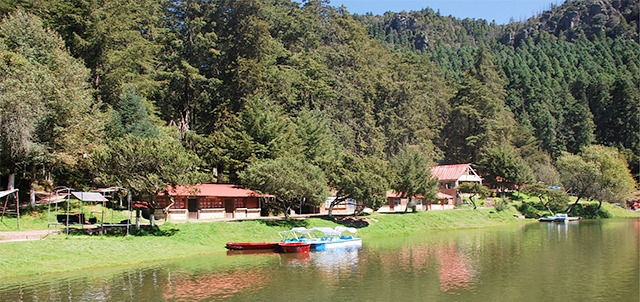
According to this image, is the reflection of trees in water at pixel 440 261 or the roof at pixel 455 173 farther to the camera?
the roof at pixel 455 173

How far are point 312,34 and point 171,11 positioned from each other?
2482 cm

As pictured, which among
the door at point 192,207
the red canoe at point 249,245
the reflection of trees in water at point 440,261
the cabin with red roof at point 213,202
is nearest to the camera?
the reflection of trees in water at point 440,261

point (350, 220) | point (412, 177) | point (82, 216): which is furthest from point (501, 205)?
point (82, 216)

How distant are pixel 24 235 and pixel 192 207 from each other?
1866 centimetres

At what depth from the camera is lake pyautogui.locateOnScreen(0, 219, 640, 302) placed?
24344 millimetres

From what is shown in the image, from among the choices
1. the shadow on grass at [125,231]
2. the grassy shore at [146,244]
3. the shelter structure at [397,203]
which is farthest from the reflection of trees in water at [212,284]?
the shelter structure at [397,203]

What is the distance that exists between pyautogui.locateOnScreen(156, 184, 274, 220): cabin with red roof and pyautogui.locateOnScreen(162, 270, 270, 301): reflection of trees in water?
17657mm

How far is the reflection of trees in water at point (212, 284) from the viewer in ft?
80.7

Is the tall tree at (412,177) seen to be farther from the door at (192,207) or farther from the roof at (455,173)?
the door at (192,207)

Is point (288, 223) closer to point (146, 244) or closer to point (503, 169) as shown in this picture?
point (146, 244)

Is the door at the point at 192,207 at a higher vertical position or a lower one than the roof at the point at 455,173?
lower

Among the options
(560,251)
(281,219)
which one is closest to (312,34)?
(281,219)

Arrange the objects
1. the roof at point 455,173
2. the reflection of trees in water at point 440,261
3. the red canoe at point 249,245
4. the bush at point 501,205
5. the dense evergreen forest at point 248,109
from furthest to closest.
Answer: the roof at point 455,173
the bush at point 501,205
the dense evergreen forest at point 248,109
the red canoe at point 249,245
the reflection of trees in water at point 440,261

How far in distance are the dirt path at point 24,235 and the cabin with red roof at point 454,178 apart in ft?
202
